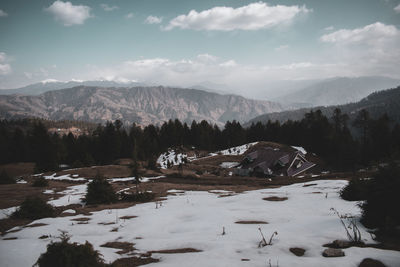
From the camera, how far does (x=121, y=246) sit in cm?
1338

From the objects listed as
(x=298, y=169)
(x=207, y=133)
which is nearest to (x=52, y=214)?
(x=298, y=169)

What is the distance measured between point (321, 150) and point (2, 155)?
135045 mm

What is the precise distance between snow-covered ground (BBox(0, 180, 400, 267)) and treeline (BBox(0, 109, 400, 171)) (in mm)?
35842

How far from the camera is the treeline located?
73188mm

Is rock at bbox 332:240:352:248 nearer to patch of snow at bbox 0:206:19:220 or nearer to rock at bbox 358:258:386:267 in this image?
rock at bbox 358:258:386:267

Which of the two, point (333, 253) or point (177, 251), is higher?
point (333, 253)

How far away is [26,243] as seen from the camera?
45.6 ft

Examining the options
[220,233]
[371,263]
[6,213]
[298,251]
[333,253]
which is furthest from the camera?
[6,213]

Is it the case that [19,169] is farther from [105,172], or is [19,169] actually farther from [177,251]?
[177,251]

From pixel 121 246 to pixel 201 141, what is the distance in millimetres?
96633

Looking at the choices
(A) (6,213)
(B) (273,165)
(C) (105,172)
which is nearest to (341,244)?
(A) (6,213)

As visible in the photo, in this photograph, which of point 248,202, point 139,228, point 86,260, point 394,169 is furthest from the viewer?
point 248,202

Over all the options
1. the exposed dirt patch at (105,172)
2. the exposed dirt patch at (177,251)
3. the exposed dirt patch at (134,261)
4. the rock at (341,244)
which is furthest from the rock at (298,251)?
the exposed dirt patch at (105,172)

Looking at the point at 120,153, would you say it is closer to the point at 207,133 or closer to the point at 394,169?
the point at 207,133
